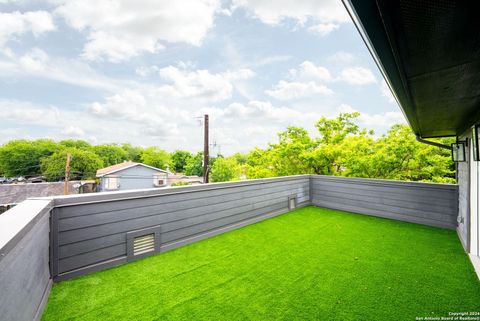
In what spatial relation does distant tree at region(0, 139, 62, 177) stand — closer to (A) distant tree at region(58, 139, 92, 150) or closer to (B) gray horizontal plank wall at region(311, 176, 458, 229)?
(A) distant tree at region(58, 139, 92, 150)

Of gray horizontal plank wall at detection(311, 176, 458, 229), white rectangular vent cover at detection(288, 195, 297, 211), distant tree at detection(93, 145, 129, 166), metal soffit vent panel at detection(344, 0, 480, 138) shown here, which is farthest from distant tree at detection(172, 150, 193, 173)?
metal soffit vent panel at detection(344, 0, 480, 138)

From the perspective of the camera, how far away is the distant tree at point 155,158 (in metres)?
35.7

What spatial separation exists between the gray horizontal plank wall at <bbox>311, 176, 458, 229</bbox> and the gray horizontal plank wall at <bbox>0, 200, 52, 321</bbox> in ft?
17.7

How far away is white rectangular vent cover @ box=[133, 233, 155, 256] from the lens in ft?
9.09

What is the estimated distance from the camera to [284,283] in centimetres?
226

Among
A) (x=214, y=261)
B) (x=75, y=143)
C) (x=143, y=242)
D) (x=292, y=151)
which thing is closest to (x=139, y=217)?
(x=143, y=242)

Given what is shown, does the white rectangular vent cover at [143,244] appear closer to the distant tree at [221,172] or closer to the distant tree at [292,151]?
the distant tree at [292,151]

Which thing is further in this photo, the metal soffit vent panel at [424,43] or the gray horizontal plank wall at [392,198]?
the gray horizontal plank wall at [392,198]

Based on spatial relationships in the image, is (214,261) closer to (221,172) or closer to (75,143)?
(221,172)

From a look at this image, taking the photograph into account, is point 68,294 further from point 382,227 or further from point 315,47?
point 315,47

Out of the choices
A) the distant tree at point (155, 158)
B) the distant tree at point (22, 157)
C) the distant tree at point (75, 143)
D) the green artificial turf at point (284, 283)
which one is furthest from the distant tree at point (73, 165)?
the green artificial turf at point (284, 283)

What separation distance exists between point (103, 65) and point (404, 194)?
20.8m

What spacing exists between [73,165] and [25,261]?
1349 inches

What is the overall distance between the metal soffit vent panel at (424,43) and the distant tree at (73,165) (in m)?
33.3
